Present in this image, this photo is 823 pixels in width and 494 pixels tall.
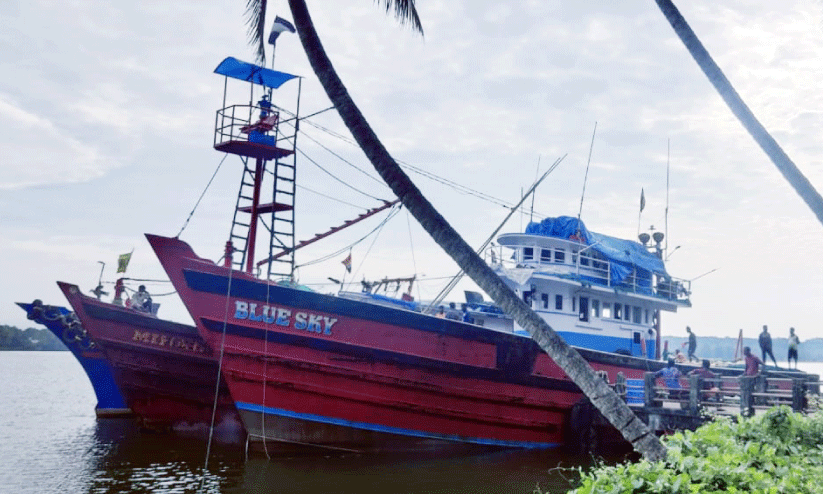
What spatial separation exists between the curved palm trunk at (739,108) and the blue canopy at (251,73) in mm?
12600

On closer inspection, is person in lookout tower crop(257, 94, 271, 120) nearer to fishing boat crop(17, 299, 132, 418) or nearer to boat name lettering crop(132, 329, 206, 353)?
boat name lettering crop(132, 329, 206, 353)

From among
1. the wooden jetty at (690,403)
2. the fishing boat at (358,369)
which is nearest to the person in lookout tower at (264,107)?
the fishing boat at (358,369)

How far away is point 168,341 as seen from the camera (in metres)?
21.5

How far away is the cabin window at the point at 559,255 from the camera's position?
2390 centimetres

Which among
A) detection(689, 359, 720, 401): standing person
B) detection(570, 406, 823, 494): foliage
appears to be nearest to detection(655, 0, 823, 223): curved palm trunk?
detection(570, 406, 823, 494): foliage

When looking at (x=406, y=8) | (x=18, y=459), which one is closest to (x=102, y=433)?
(x=18, y=459)

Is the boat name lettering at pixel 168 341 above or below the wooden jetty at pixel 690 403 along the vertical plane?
above

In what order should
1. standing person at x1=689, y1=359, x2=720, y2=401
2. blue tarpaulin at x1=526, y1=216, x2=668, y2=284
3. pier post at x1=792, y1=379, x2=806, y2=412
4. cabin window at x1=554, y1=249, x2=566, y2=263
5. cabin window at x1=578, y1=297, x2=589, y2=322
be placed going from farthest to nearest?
1. blue tarpaulin at x1=526, y1=216, x2=668, y2=284
2. cabin window at x1=554, y1=249, x2=566, y2=263
3. cabin window at x1=578, y1=297, x2=589, y2=322
4. standing person at x1=689, y1=359, x2=720, y2=401
5. pier post at x1=792, y1=379, x2=806, y2=412

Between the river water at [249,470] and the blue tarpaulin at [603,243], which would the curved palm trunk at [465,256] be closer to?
the river water at [249,470]

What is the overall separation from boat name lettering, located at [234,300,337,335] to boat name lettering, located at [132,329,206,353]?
5748 millimetres

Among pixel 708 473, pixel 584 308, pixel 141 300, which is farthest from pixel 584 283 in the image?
pixel 708 473

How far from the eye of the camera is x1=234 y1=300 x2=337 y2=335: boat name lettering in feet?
54.1

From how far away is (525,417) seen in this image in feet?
61.7

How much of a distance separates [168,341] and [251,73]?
8322mm
